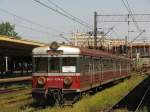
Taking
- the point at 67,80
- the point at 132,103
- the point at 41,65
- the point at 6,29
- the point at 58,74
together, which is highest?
the point at 6,29

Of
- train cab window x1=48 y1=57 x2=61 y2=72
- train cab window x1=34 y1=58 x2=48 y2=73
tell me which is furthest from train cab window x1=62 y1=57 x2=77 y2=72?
train cab window x1=34 y1=58 x2=48 y2=73

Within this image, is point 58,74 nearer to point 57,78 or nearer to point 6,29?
point 57,78

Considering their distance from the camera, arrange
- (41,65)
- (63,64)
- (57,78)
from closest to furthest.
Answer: (57,78) < (63,64) < (41,65)

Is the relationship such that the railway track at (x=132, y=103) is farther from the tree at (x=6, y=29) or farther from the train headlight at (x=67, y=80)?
the tree at (x=6, y=29)

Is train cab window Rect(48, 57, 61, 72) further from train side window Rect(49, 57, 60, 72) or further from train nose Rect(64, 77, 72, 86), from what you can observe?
train nose Rect(64, 77, 72, 86)

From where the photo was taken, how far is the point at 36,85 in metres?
17.1

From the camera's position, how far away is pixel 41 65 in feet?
56.6

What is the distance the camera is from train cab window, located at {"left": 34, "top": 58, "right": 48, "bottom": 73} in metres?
17.1

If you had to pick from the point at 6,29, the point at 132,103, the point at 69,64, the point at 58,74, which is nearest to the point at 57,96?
the point at 58,74

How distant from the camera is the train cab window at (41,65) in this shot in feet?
56.2

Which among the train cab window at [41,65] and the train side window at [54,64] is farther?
the train cab window at [41,65]

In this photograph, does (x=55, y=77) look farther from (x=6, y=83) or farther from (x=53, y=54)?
(x=6, y=83)

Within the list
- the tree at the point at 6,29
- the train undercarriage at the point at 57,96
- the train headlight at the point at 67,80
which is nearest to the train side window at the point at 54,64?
the train headlight at the point at 67,80

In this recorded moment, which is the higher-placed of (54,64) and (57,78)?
(54,64)
